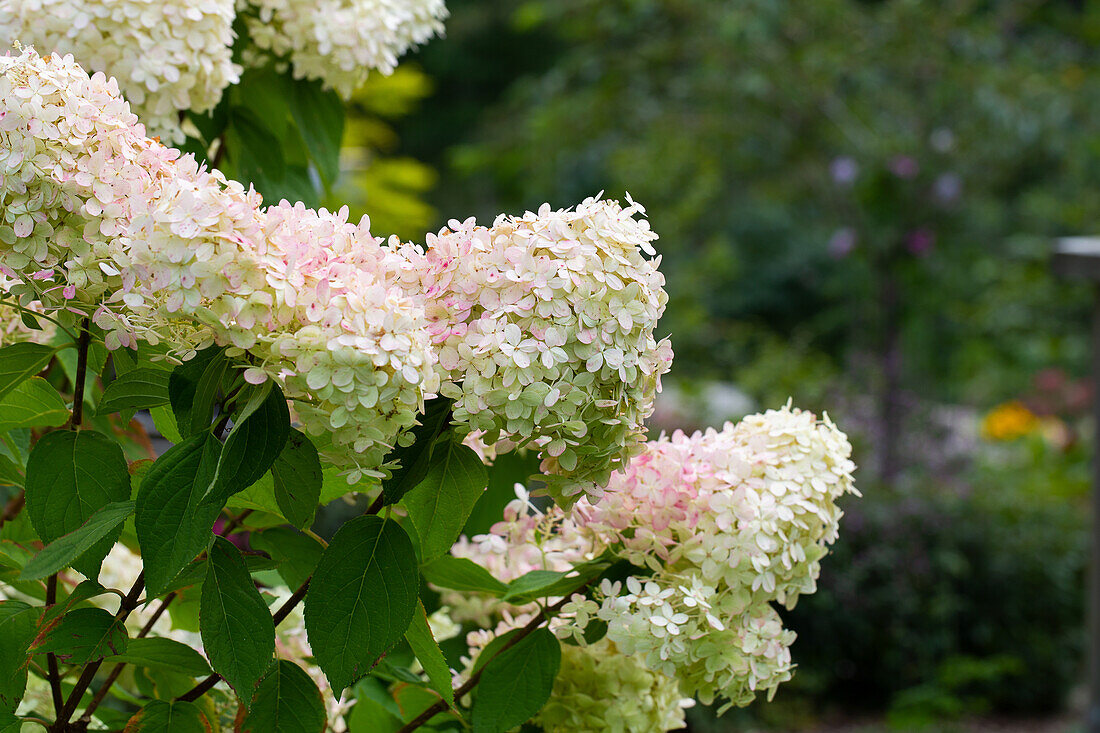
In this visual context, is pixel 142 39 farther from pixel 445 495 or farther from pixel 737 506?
pixel 737 506

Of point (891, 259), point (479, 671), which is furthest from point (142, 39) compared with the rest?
point (891, 259)

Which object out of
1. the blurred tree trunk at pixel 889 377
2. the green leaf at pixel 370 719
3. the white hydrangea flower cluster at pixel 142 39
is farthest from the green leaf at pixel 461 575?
the blurred tree trunk at pixel 889 377

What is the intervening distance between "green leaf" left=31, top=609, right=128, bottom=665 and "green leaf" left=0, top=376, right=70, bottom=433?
0.44ft

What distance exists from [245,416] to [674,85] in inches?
230

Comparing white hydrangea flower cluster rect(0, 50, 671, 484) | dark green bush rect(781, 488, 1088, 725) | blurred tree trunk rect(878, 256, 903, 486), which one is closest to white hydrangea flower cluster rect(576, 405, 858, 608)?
white hydrangea flower cluster rect(0, 50, 671, 484)

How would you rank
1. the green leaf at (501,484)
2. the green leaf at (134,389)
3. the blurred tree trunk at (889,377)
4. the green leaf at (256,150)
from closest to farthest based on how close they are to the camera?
1. the green leaf at (134,389)
2. the green leaf at (501,484)
3. the green leaf at (256,150)
4. the blurred tree trunk at (889,377)

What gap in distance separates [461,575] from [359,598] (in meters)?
0.17

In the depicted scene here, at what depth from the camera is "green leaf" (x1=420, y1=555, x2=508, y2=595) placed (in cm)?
71

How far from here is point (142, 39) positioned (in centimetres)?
76

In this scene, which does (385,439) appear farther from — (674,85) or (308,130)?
(674,85)

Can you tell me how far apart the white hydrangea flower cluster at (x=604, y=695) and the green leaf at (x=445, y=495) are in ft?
0.65

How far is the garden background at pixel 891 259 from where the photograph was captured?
13.0 feet

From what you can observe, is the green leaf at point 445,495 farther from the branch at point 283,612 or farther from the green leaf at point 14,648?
the green leaf at point 14,648

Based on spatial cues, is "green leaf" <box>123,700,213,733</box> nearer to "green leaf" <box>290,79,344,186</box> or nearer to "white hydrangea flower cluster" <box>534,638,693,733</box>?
"white hydrangea flower cluster" <box>534,638,693,733</box>
